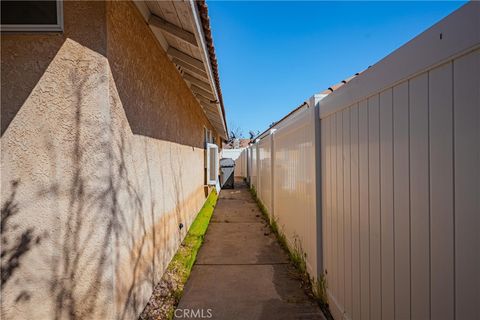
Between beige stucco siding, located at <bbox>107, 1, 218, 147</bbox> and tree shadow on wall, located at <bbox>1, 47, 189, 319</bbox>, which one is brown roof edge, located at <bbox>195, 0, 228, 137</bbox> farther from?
tree shadow on wall, located at <bbox>1, 47, 189, 319</bbox>

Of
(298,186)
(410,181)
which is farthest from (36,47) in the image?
(298,186)

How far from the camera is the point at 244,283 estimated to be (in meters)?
4.20

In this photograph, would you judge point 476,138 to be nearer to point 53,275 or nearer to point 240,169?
point 53,275

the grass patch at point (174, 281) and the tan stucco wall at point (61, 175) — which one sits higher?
the tan stucco wall at point (61, 175)

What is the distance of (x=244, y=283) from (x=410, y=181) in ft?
10.3

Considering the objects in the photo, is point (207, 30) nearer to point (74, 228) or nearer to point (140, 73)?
point (140, 73)

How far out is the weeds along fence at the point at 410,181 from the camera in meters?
1.31

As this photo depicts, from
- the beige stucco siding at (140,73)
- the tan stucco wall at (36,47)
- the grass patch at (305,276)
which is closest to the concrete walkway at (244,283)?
the grass patch at (305,276)

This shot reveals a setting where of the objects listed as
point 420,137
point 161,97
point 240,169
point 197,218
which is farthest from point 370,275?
point 240,169

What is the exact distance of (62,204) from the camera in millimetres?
2557

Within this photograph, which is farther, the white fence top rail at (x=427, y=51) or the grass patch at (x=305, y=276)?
the grass patch at (x=305, y=276)

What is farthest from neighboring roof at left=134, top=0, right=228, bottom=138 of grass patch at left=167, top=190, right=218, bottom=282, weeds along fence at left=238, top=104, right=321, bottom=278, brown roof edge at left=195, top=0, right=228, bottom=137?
grass patch at left=167, top=190, right=218, bottom=282

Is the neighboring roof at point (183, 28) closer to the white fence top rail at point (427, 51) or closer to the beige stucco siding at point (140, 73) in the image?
the beige stucco siding at point (140, 73)

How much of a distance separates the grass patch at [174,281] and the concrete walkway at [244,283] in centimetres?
10
